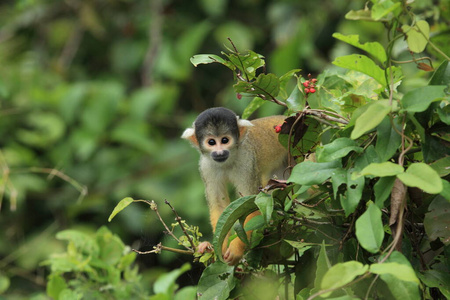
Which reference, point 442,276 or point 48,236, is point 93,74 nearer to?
point 48,236

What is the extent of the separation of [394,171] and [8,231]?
5.38 m

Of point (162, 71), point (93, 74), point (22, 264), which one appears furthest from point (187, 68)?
point (22, 264)

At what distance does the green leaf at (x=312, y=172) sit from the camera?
1.64m

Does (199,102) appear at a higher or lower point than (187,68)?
lower

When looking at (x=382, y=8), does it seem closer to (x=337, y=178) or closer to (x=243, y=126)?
(x=337, y=178)

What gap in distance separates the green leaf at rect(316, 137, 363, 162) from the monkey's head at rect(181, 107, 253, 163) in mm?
1513

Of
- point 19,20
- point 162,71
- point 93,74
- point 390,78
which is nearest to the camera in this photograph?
point 390,78

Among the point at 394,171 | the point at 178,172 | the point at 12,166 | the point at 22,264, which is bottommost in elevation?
the point at 22,264

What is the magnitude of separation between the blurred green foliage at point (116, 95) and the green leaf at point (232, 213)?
129 inches

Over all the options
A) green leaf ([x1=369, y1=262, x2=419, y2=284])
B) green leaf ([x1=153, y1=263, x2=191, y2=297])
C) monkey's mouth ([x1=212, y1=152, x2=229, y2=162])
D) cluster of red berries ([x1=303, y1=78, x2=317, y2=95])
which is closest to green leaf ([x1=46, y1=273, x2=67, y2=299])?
green leaf ([x1=153, y1=263, x2=191, y2=297])

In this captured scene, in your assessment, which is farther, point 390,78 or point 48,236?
point 48,236

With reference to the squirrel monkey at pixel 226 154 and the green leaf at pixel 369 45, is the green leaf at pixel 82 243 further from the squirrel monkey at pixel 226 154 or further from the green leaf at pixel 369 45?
the green leaf at pixel 369 45

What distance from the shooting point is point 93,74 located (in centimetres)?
780

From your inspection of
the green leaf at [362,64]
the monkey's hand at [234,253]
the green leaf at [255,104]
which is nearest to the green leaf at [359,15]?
the green leaf at [362,64]
